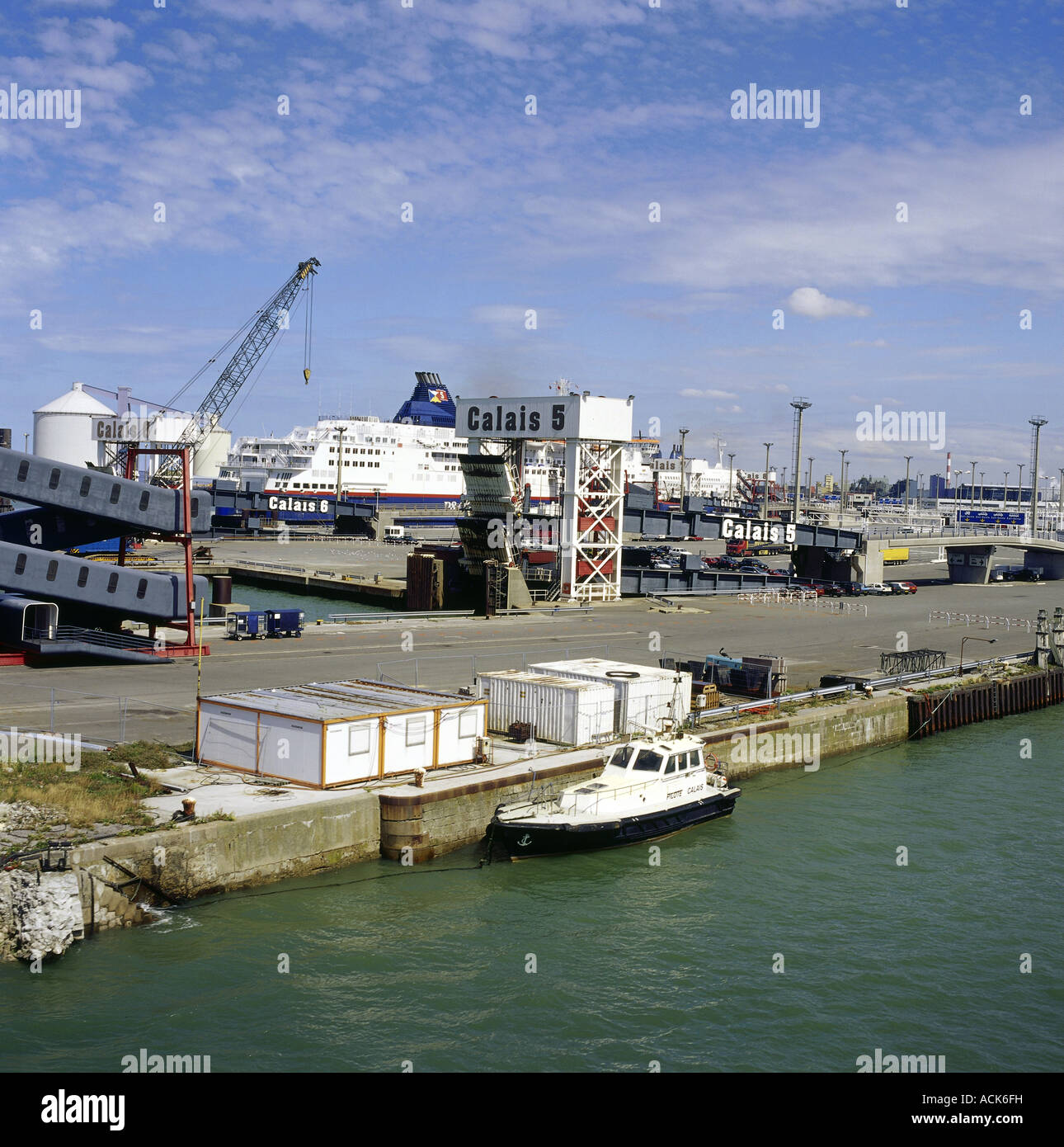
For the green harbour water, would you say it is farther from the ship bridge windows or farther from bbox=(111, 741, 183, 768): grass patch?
bbox=(111, 741, 183, 768): grass patch

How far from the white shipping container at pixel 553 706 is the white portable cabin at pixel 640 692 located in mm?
381

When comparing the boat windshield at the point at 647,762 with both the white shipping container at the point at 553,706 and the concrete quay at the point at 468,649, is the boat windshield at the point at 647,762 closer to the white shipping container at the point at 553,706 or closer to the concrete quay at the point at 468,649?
the white shipping container at the point at 553,706

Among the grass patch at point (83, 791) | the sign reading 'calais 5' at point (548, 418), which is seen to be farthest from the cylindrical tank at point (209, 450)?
the grass patch at point (83, 791)

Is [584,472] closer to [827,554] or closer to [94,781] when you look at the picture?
[827,554]

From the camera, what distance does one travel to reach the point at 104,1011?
1916cm

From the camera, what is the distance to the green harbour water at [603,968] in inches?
743

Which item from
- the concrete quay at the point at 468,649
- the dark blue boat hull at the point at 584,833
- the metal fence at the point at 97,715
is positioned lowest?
the dark blue boat hull at the point at 584,833

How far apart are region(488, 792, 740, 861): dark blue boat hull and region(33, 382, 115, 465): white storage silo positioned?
5012 inches

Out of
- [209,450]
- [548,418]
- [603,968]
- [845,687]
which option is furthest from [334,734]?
[209,450]


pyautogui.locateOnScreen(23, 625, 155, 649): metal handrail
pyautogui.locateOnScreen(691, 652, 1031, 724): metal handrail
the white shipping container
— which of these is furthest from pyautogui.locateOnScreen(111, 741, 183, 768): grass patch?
pyautogui.locateOnScreen(691, 652, 1031, 724): metal handrail

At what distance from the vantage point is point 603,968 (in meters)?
22.2

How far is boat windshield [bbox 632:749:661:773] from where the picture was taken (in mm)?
30484

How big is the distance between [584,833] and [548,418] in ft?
145
